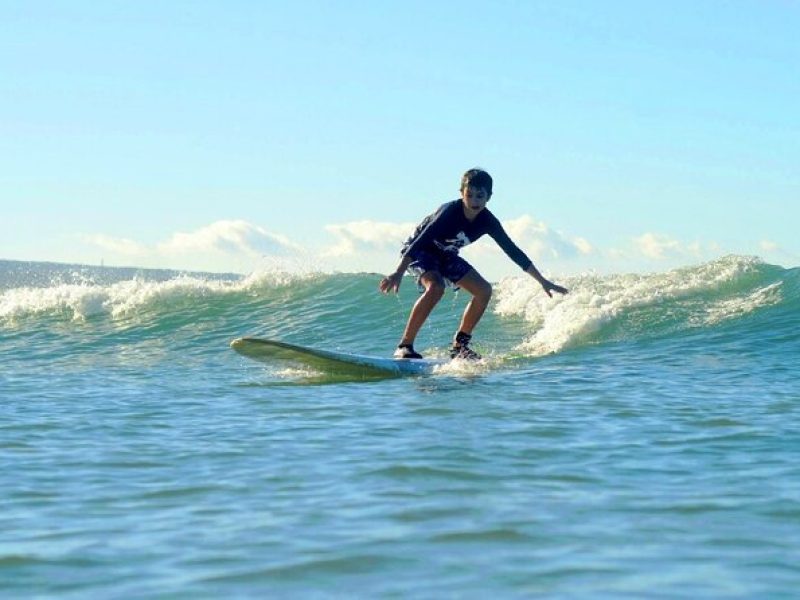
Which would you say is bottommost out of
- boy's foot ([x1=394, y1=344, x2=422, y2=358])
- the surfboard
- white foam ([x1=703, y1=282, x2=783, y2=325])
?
the surfboard

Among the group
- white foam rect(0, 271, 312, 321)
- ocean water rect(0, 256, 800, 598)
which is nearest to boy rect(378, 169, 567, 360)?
ocean water rect(0, 256, 800, 598)

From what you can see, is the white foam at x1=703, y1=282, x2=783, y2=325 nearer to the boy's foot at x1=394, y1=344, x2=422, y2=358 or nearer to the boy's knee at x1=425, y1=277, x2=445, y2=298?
the boy's knee at x1=425, y1=277, x2=445, y2=298

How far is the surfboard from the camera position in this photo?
10508mm

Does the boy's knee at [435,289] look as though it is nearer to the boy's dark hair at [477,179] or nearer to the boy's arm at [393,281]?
the boy's arm at [393,281]

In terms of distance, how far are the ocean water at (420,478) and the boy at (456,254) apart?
62 centimetres

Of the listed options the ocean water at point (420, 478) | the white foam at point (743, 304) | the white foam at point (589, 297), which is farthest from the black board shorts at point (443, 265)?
the white foam at point (743, 304)

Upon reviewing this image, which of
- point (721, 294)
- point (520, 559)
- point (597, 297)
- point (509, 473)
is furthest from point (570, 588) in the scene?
point (721, 294)

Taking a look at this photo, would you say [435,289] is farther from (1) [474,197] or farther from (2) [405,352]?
(1) [474,197]

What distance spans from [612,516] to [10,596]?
7.62ft

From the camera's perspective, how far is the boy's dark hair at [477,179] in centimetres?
1032

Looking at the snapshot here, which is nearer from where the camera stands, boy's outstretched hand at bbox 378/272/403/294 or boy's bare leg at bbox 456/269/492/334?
boy's outstretched hand at bbox 378/272/403/294

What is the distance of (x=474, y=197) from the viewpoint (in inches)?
408

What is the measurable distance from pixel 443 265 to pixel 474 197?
0.85 meters

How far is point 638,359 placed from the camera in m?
11.7
